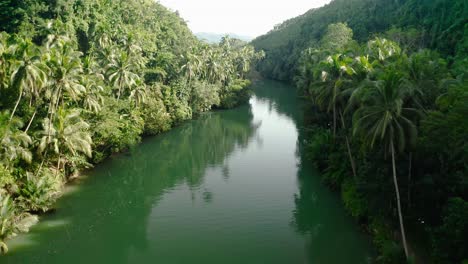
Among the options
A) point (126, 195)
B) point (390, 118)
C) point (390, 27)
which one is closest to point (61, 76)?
point (126, 195)

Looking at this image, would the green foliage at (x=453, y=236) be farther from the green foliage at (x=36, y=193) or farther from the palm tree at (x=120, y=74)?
the palm tree at (x=120, y=74)

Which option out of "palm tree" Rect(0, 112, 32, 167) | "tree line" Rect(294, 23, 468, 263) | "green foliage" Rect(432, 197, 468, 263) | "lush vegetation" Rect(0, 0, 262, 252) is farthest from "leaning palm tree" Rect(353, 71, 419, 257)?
"palm tree" Rect(0, 112, 32, 167)

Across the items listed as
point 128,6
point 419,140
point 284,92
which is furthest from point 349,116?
A: point 284,92

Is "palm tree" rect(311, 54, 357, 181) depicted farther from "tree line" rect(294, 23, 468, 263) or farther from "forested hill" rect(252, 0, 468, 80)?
"forested hill" rect(252, 0, 468, 80)

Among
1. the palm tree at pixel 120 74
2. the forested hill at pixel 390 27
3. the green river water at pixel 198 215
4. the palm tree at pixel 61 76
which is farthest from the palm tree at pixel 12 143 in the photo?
the forested hill at pixel 390 27

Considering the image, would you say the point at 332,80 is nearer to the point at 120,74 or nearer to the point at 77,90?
the point at 77,90

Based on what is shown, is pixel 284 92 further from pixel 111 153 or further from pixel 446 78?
pixel 446 78
